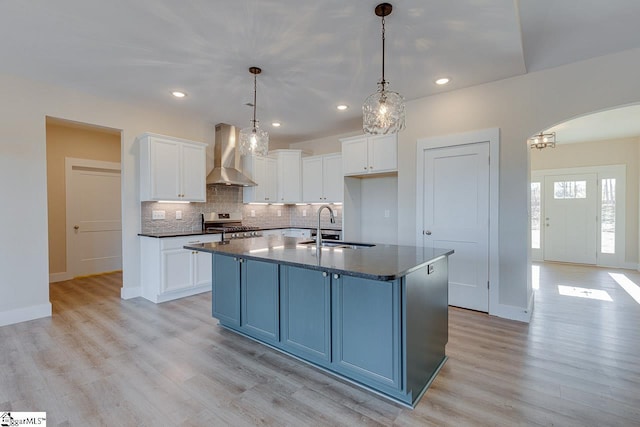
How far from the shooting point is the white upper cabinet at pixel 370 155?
4.34 meters

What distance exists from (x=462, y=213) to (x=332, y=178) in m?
2.39

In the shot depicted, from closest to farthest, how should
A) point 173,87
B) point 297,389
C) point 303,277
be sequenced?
point 297,389, point 303,277, point 173,87

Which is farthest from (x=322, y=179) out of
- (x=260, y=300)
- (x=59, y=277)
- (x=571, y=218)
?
(x=571, y=218)

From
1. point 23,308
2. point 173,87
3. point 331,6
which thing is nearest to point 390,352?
point 331,6

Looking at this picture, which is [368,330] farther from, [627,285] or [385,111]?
[627,285]

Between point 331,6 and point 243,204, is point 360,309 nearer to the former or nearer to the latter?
point 331,6

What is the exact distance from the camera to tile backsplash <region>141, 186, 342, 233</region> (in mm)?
4441

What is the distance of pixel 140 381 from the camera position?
216 centimetres

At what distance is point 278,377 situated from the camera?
2.21 m

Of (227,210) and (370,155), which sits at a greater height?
(370,155)

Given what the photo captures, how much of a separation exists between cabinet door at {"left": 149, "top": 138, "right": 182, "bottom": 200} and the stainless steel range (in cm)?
76

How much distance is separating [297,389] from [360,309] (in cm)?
73

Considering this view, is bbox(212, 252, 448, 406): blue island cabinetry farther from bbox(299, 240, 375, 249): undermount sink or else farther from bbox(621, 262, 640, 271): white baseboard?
bbox(621, 262, 640, 271): white baseboard

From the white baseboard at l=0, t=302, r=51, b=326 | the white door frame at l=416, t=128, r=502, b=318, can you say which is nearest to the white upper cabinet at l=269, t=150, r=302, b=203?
the white door frame at l=416, t=128, r=502, b=318
